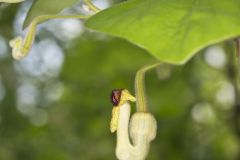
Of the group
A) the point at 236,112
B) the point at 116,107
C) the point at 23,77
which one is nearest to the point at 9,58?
the point at 23,77

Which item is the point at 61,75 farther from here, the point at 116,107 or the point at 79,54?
the point at 116,107

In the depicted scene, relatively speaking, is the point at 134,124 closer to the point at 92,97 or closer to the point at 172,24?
the point at 172,24

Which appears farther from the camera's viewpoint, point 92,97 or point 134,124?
point 92,97

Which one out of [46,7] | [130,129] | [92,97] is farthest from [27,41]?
[92,97]

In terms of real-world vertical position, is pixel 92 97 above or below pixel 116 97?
below

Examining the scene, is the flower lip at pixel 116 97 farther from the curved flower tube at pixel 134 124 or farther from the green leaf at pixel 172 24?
the green leaf at pixel 172 24

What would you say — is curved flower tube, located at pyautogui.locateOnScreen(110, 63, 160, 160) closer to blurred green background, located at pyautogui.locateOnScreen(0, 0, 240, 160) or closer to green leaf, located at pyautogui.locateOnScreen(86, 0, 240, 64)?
green leaf, located at pyautogui.locateOnScreen(86, 0, 240, 64)

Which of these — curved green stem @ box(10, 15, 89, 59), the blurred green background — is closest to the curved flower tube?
curved green stem @ box(10, 15, 89, 59)
